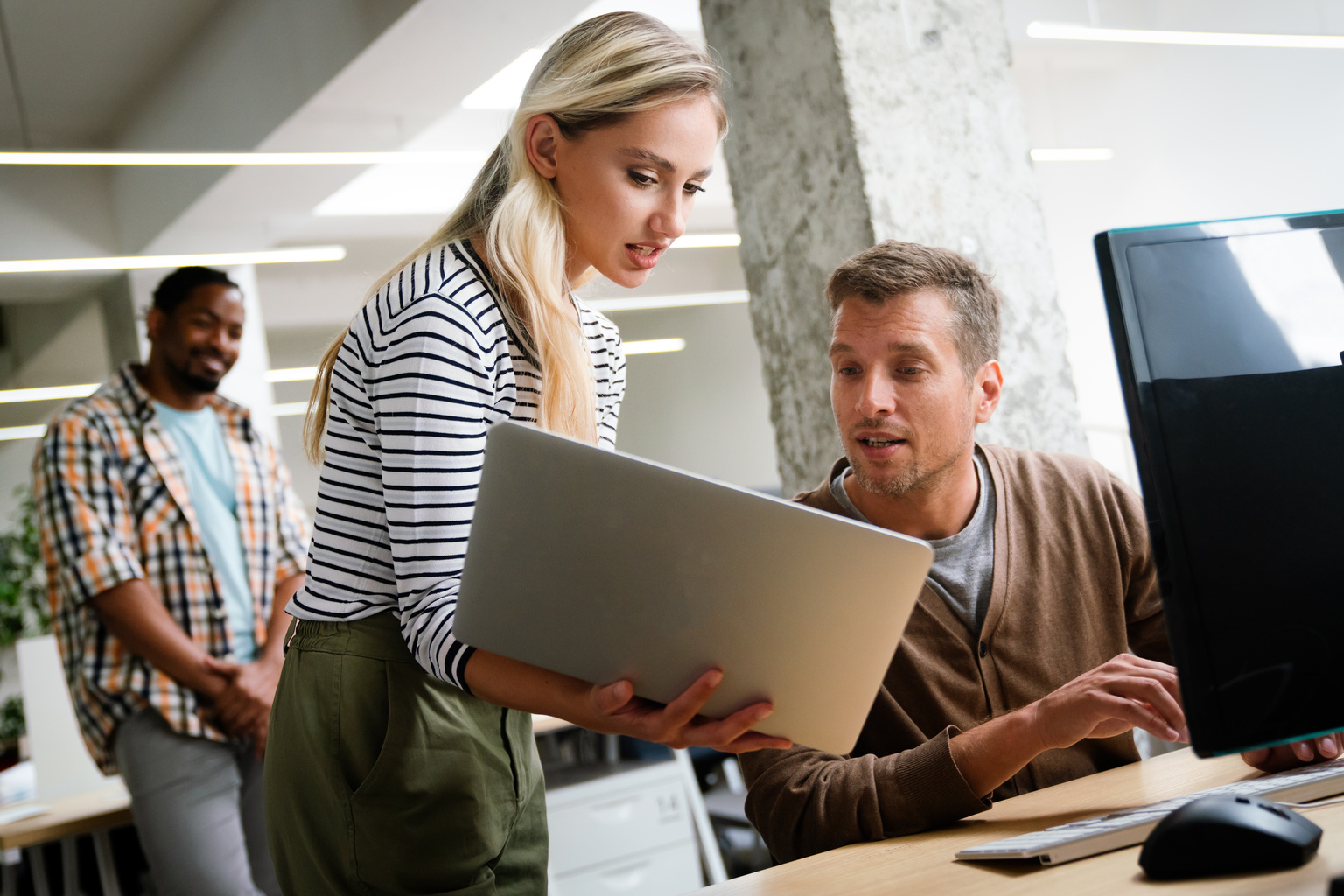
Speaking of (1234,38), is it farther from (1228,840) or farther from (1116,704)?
(1228,840)

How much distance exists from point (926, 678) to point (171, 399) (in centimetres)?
221

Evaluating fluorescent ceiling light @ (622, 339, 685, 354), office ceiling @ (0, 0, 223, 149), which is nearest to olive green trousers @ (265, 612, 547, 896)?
office ceiling @ (0, 0, 223, 149)

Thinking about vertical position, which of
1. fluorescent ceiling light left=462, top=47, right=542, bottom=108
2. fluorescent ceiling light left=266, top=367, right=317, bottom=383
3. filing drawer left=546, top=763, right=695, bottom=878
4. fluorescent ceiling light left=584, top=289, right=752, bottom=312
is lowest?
filing drawer left=546, top=763, right=695, bottom=878

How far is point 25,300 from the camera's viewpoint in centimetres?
686

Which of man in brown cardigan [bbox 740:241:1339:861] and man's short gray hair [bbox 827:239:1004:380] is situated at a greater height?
man's short gray hair [bbox 827:239:1004:380]

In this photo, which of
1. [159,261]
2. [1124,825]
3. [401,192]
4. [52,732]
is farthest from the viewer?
[401,192]

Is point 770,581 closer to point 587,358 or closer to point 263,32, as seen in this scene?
point 587,358

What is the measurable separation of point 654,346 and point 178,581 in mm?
8372

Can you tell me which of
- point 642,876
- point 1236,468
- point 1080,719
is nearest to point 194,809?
point 642,876

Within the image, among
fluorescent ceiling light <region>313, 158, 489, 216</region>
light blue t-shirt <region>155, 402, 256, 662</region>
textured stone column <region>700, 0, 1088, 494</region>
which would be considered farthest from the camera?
fluorescent ceiling light <region>313, 158, 489, 216</region>

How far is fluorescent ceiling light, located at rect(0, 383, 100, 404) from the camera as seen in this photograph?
703 centimetres

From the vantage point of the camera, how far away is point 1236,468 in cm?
70

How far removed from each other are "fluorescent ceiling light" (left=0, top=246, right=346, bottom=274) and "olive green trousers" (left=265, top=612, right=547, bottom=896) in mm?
Answer: 5653

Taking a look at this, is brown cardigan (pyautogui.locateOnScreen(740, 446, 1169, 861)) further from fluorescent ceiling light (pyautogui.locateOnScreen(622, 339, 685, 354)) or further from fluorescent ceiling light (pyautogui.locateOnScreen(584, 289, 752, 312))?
fluorescent ceiling light (pyautogui.locateOnScreen(622, 339, 685, 354))
